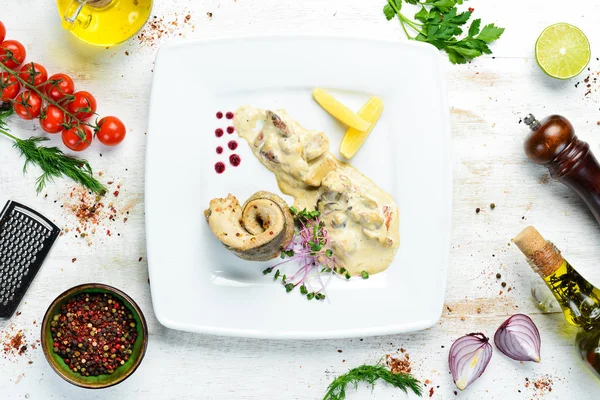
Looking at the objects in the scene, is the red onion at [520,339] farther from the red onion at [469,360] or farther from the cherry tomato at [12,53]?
the cherry tomato at [12,53]

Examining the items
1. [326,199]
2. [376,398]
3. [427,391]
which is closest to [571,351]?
[427,391]

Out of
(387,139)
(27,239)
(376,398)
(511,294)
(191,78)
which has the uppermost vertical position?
(191,78)

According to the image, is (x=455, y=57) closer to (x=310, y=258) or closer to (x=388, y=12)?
(x=388, y=12)

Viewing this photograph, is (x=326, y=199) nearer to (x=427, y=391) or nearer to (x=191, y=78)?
(x=191, y=78)

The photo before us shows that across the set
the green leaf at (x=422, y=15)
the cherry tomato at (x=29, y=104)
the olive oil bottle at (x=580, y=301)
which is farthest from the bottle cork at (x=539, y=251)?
the cherry tomato at (x=29, y=104)

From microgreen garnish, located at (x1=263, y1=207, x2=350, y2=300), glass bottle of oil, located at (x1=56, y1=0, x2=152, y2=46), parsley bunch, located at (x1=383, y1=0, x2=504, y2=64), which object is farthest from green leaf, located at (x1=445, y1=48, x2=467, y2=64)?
glass bottle of oil, located at (x1=56, y1=0, x2=152, y2=46)

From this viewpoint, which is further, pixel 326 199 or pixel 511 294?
pixel 511 294

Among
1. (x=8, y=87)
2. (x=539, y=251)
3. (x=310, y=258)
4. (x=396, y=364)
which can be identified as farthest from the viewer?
(x=396, y=364)

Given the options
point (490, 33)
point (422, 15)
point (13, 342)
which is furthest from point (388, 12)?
point (13, 342)
